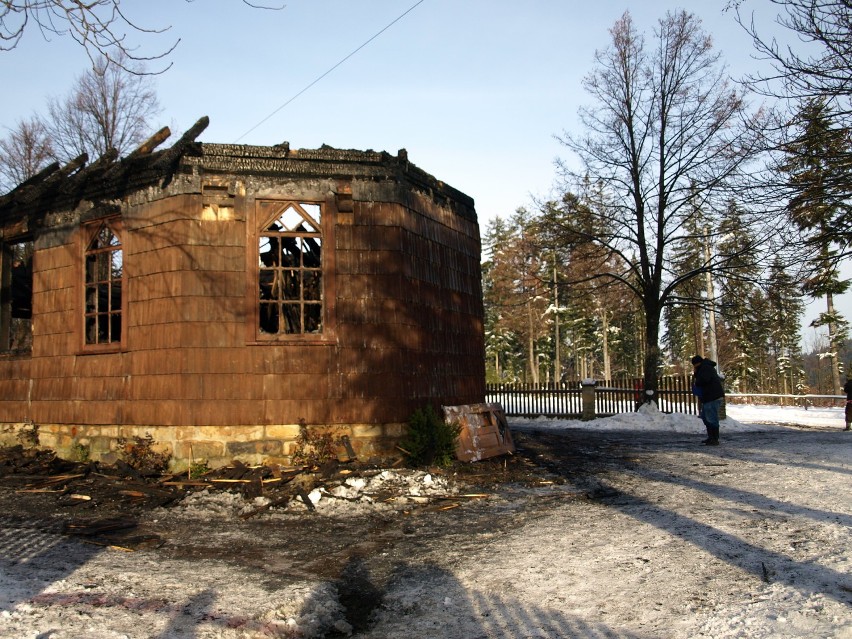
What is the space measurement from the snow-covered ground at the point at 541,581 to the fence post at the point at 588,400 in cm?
1239

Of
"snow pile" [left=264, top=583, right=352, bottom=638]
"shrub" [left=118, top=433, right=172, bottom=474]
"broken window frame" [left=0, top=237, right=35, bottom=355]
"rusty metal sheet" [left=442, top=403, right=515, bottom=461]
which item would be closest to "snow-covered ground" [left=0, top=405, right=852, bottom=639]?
"snow pile" [left=264, top=583, right=352, bottom=638]

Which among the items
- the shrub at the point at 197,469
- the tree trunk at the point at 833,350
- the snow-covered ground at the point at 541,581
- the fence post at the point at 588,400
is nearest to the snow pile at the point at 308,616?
the snow-covered ground at the point at 541,581

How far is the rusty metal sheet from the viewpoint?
Answer: 1021cm

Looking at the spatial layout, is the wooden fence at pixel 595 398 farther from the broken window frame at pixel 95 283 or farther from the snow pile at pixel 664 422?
the broken window frame at pixel 95 283

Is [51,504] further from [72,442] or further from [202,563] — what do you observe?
[202,563]

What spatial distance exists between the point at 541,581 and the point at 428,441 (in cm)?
468

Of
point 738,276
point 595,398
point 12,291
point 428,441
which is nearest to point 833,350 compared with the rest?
point 738,276

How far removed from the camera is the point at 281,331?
30.5 ft

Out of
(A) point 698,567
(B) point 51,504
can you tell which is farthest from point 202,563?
(A) point 698,567

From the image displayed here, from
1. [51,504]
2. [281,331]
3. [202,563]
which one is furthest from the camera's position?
[281,331]

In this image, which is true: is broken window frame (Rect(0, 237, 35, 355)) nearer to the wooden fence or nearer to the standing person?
the standing person

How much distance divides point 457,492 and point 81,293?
714cm

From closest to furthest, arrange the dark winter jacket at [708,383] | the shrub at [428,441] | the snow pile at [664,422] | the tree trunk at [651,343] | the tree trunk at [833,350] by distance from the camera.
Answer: the shrub at [428,441]
the dark winter jacket at [708,383]
the snow pile at [664,422]
the tree trunk at [651,343]
the tree trunk at [833,350]

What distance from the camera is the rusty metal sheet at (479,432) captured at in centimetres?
1021
